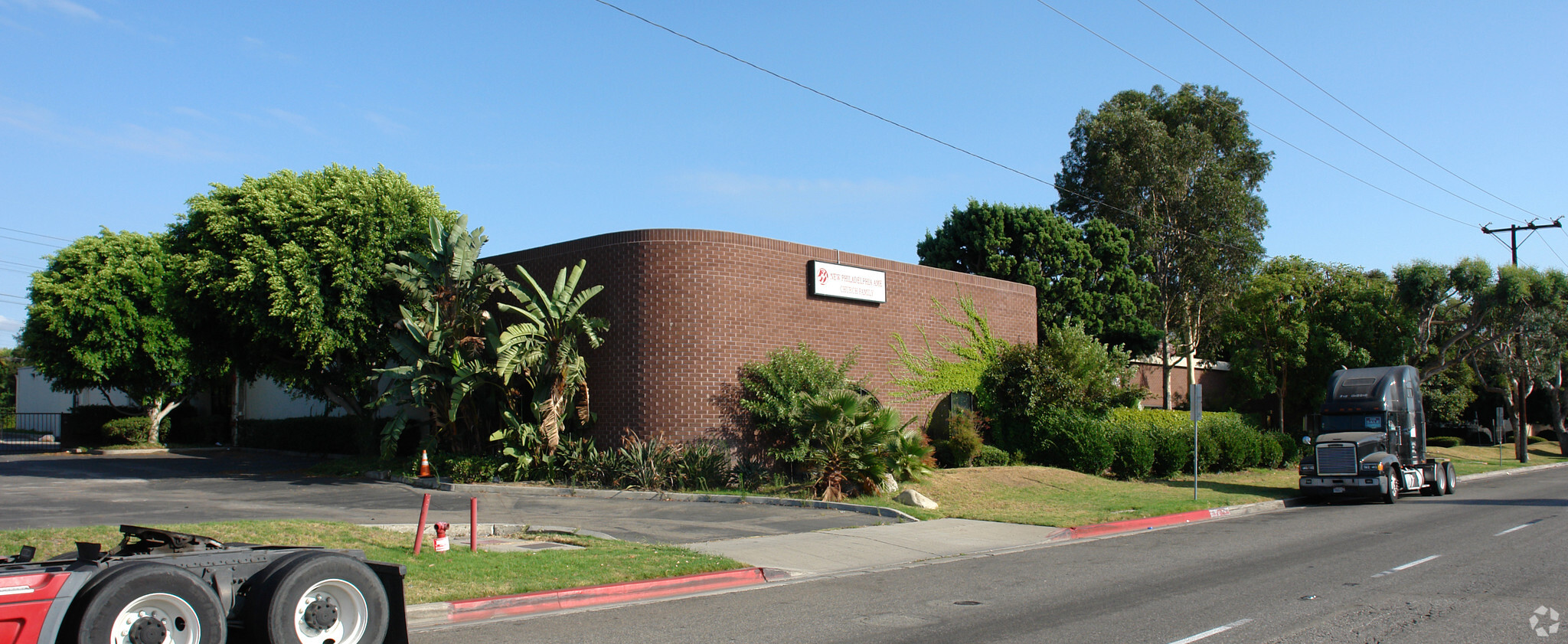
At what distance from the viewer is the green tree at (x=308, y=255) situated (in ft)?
73.3

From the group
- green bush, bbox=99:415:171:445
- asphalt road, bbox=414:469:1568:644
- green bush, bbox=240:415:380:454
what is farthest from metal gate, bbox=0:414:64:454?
asphalt road, bbox=414:469:1568:644

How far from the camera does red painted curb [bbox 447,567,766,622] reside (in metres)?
8.78

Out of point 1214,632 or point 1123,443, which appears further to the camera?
point 1123,443

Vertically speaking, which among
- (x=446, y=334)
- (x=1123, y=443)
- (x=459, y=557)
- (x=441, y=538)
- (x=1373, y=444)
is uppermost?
(x=446, y=334)

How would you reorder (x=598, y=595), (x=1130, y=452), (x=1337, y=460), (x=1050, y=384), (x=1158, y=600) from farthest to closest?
(x=1050, y=384)
(x=1130, y=452)
(x=1337, y=460)
(x=598, y=595)
(x=1158, y=600)

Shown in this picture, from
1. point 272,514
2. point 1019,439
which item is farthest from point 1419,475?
point 272,514

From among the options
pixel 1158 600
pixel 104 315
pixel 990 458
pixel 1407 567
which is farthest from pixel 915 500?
pixel 104 315

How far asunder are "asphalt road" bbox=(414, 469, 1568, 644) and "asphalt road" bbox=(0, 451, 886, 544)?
4.38 metres

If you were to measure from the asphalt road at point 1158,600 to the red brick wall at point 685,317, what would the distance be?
30.9ft

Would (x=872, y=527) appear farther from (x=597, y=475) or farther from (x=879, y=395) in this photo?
(x=879, y=395)

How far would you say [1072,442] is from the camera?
24.9m

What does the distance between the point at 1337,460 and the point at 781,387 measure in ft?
42.8

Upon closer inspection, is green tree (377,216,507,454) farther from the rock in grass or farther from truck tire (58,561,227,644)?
truck tire (58,561,227,644)

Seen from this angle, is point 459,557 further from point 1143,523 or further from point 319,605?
point 1143,523
